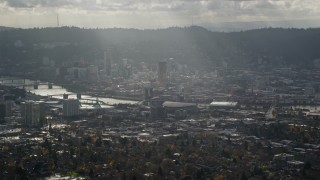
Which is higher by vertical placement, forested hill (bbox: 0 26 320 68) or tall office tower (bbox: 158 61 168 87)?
forested hill (bbox: 0 26 320 68)

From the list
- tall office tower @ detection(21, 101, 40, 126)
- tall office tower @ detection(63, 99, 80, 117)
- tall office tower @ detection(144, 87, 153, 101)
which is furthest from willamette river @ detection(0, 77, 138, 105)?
tall office tower @ detection(21, 101, 40, 126)

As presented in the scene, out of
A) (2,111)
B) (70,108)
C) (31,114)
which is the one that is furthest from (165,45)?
(31,114)

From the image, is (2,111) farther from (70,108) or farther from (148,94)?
(148,94)

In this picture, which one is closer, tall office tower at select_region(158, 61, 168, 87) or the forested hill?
tall office tower at select_region(158, 61, 168, 87)

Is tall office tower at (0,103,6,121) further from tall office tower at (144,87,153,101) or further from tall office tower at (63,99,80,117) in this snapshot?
tall office tower at (144,87,153,101)

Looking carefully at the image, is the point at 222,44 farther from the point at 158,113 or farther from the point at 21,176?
the point at 21,176

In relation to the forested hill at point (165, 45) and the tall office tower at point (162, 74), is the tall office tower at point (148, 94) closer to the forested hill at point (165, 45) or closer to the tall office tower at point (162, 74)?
the tall office tower at point (162, 74)
